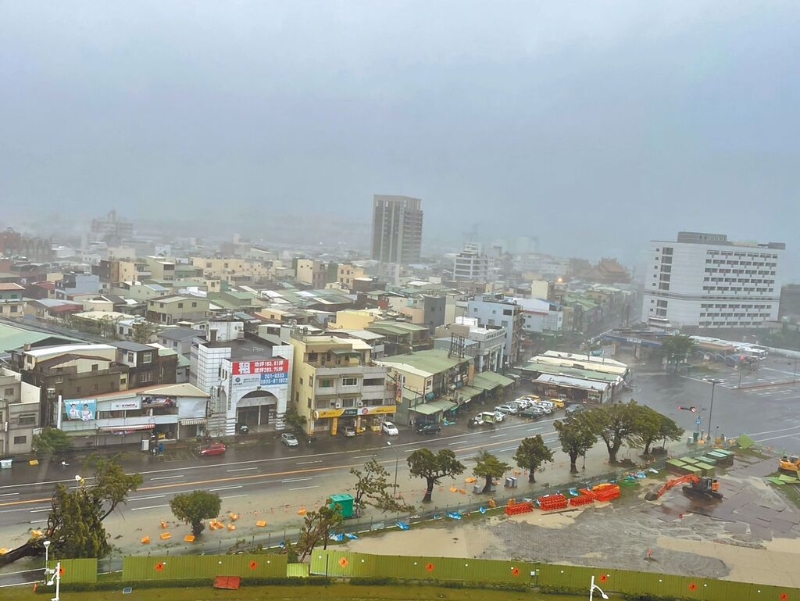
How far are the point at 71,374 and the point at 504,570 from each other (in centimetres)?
1319

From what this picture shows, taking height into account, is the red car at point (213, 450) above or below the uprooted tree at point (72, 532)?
below

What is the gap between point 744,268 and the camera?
191 ft

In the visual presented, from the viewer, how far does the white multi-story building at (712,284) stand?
56344mm

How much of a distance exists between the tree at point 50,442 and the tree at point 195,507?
573 centimetres

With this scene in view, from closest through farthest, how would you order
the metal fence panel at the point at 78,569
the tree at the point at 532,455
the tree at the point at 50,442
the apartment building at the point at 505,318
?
the metal fence panel at the point at 78,569 < the tree at the point at 50,442 < the tree at the point at 532,455 < the apartment building at the point at 505,318

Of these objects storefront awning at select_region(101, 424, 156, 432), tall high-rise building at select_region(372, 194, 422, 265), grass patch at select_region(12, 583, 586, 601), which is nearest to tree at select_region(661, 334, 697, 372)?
grass patch at select_region(12, 583, 586, 601)

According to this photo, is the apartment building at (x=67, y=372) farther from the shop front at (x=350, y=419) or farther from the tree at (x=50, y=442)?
the shop front at (x=350, y=419)

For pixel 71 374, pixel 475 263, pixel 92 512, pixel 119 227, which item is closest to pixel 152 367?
pixel 71 374

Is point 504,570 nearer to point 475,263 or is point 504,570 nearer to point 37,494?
point 37,494

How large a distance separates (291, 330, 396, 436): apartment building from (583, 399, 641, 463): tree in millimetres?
6671

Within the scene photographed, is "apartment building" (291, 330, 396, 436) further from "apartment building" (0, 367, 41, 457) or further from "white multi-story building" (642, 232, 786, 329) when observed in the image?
"white multi-story building" (642, 232, 786, 329)

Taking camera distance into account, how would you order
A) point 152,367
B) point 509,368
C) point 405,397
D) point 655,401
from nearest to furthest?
point 152,367, point 405,397, point 655,401, point 509,368

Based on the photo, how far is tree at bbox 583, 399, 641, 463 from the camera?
67.2 feet

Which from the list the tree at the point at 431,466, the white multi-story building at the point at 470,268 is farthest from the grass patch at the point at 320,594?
the white multi-story building at the point at 470,268
